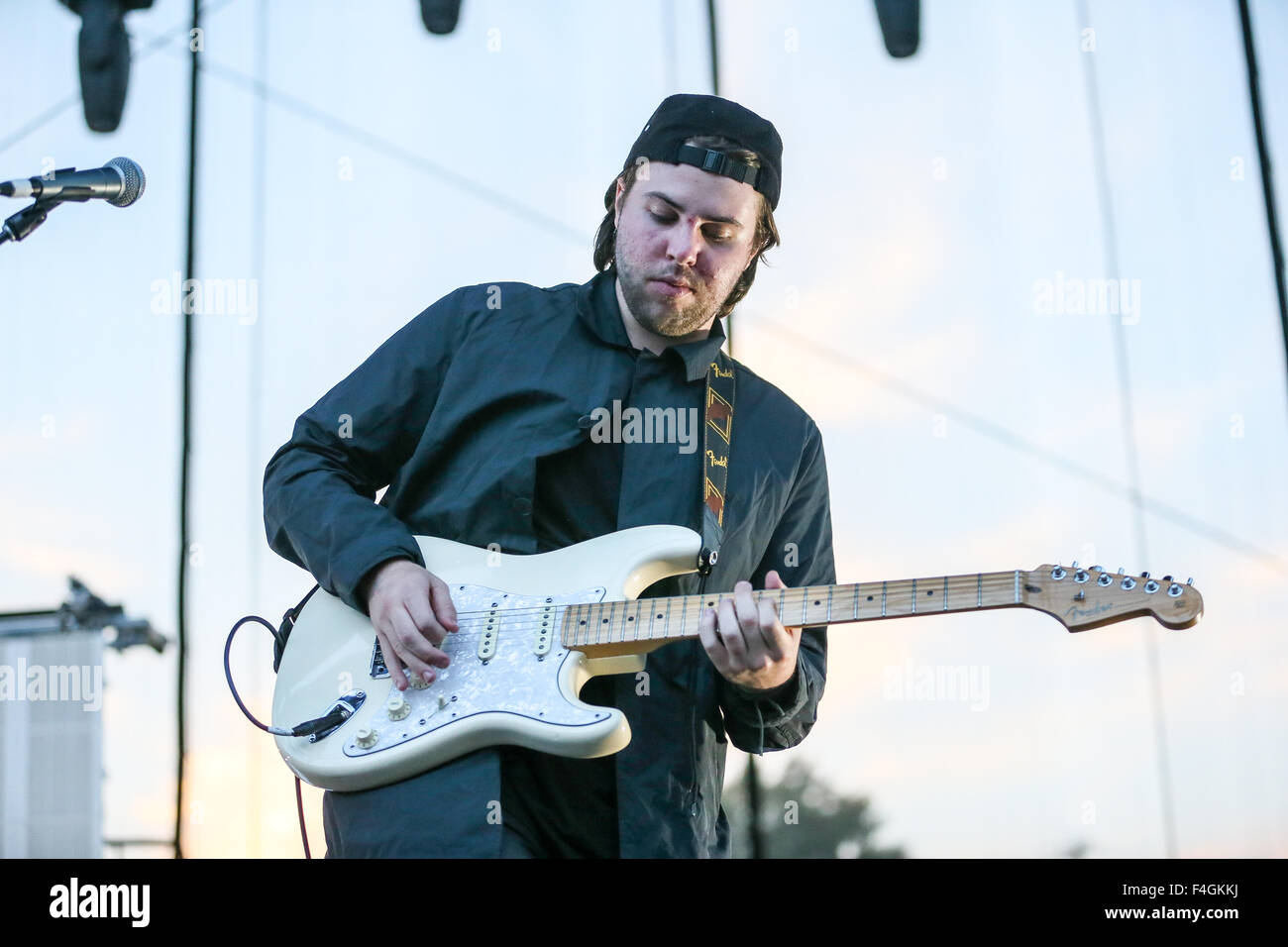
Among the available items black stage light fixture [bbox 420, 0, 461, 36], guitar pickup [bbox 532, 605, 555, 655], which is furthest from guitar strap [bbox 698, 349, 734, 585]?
black stage light fixture [bbox 420, 0, 461, 36]

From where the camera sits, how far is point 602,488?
213 cm

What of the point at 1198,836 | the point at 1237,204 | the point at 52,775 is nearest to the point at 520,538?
the point at 52,775

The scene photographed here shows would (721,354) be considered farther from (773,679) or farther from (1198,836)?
(1198,836)

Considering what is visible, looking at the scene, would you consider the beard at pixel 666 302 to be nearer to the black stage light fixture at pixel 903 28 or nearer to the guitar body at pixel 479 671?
the guitar body at pixel 479 671

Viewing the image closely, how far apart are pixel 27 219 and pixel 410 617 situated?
2.40ft

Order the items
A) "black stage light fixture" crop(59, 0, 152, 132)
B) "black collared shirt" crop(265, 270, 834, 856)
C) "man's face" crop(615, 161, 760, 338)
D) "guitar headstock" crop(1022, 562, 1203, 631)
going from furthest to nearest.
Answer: "black stage light fixture" crop(59, 0, 152, 132) → "man's face" crop(615, 161, 760, 338) → "black collared shirt" crop(265, 270, 834, 856) → "guitar headstock" crop(1022, 562, 1203, 631)

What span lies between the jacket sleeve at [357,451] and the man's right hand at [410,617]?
0.15 ft

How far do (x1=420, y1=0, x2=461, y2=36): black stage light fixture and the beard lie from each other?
4.03 ft

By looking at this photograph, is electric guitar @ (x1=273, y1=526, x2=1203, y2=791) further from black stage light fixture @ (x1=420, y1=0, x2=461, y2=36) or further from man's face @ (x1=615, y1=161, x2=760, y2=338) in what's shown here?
black stage light fixture @ (x1=420, y1=0, x2=461, y2=36)

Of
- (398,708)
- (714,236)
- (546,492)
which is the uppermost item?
(714,236)

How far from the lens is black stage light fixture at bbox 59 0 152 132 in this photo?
10.6ft

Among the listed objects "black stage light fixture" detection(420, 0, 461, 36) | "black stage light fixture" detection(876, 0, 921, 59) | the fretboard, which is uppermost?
"black stage light fixture" detection(420, 0, 461, 36)

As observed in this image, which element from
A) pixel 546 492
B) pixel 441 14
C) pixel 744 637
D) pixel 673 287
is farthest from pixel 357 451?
pixel 441 14

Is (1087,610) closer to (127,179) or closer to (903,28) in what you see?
(127,179)
